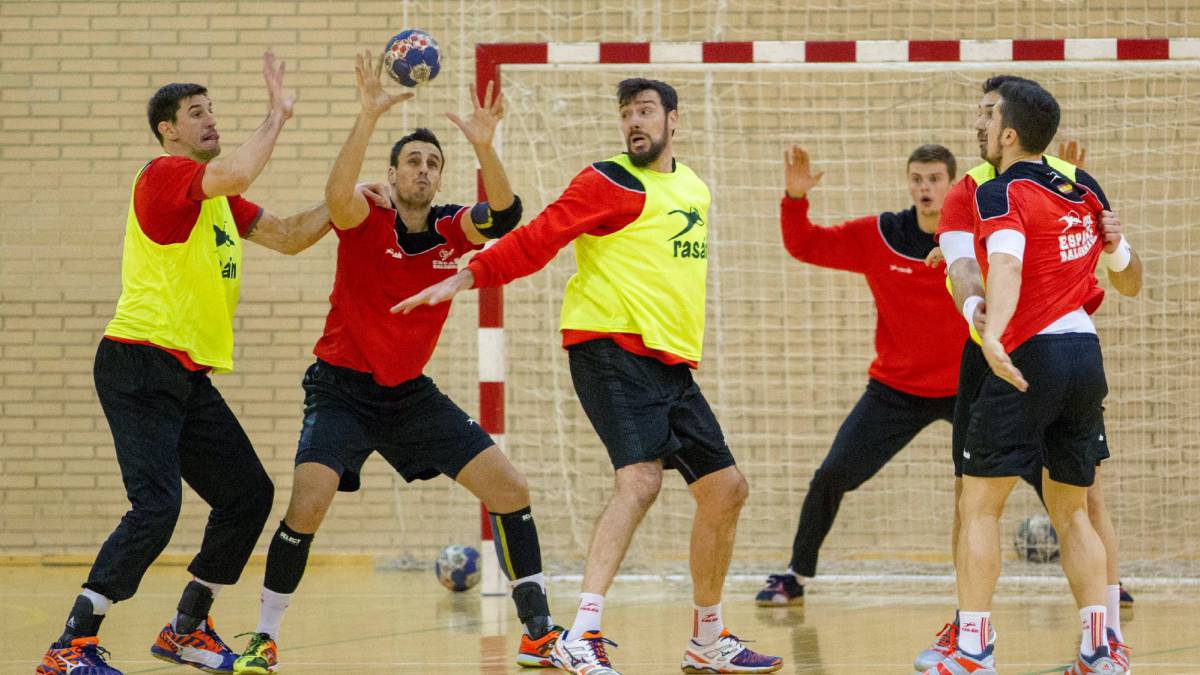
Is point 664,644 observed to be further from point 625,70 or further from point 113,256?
point 113,256

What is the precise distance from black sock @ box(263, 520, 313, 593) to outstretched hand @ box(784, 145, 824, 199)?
3.11 m

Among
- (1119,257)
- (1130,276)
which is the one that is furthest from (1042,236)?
(1130,276)

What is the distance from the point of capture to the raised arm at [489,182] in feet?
19.0

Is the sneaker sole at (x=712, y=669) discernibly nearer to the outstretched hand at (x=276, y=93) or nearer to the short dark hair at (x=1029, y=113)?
the short dark hair at (x=1029, y=113)

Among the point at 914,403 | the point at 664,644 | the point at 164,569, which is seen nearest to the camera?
the point at 664,644

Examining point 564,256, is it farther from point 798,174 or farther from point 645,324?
point 645,324

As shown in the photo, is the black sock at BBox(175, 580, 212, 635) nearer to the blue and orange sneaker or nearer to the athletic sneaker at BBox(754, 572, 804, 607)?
the blue and orange sneaker

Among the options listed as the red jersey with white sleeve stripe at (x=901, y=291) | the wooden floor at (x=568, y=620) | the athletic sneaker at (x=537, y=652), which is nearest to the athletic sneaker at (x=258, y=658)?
the wooden floor at (x=568, y=620)

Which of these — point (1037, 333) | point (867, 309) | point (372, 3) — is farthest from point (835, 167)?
point (1037, 333)

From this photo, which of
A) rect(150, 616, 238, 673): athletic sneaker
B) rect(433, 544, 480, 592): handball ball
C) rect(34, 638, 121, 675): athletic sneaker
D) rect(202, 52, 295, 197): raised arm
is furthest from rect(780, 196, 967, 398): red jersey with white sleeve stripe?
rect(34, 638, 121, 675): athletic sneaker

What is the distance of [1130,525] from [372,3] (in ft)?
20.0

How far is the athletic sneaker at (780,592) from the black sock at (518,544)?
7.22ft

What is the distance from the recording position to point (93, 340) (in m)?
10.1

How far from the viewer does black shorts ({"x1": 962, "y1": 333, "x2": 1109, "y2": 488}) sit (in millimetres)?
4922
